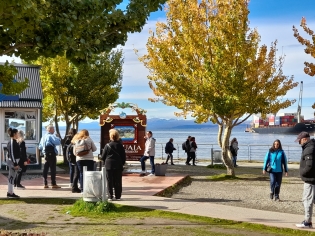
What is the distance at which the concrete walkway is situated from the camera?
33.5 ft

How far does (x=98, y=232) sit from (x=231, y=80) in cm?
1088

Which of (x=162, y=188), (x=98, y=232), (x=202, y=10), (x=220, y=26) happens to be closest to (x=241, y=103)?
(x=220, y=26)

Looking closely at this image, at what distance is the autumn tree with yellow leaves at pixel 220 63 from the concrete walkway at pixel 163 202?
3.94 meters

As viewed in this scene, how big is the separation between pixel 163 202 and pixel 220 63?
8.12 meters

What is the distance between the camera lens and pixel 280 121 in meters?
156

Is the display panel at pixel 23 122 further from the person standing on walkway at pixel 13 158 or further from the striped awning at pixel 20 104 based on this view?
the person standing on walkway at pixel 13 158

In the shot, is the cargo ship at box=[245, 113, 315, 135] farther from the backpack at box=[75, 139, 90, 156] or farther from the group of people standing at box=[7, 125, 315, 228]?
the backpack at box=[75, 139, 90, 156]

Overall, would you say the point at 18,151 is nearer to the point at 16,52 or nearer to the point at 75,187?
the point at 75,187

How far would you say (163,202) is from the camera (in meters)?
12.1

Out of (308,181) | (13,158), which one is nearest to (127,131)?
(13,158)

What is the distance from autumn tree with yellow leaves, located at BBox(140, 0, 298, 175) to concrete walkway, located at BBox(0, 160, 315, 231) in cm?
394

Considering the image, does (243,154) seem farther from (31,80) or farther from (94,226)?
(94,226)

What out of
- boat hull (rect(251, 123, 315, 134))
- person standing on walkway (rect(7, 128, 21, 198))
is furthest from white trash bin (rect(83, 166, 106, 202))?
boat hull (rect(251, 123, 315, 134))

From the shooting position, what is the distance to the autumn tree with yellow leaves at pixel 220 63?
61.6 feet
